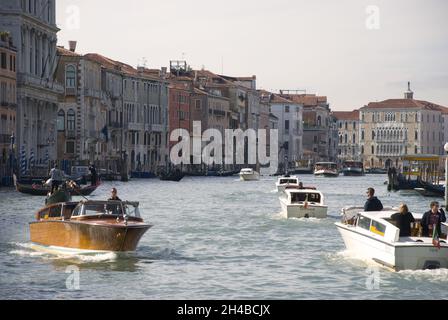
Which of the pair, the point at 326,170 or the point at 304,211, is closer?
the point at 304,211

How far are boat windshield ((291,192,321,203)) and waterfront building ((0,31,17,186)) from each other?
81.1 ft

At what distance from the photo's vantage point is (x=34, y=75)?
206ft

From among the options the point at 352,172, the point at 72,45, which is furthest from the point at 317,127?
the point at 72,45

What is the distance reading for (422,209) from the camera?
38094mm

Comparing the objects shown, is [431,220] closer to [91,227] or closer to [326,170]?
[91,227]

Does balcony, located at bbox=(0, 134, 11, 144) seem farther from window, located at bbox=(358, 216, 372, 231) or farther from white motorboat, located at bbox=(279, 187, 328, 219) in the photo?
window, located at bbox=(358, 216, 372, 231)

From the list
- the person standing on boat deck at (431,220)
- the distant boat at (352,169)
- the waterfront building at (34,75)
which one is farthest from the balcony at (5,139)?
the distant boat at (352,169)

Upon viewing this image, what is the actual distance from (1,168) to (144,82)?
1396 inches

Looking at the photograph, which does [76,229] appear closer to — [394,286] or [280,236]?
[394,286]

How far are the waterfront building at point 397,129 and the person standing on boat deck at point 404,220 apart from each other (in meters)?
124

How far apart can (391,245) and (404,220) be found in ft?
2.05

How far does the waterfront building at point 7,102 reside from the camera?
179 ft
